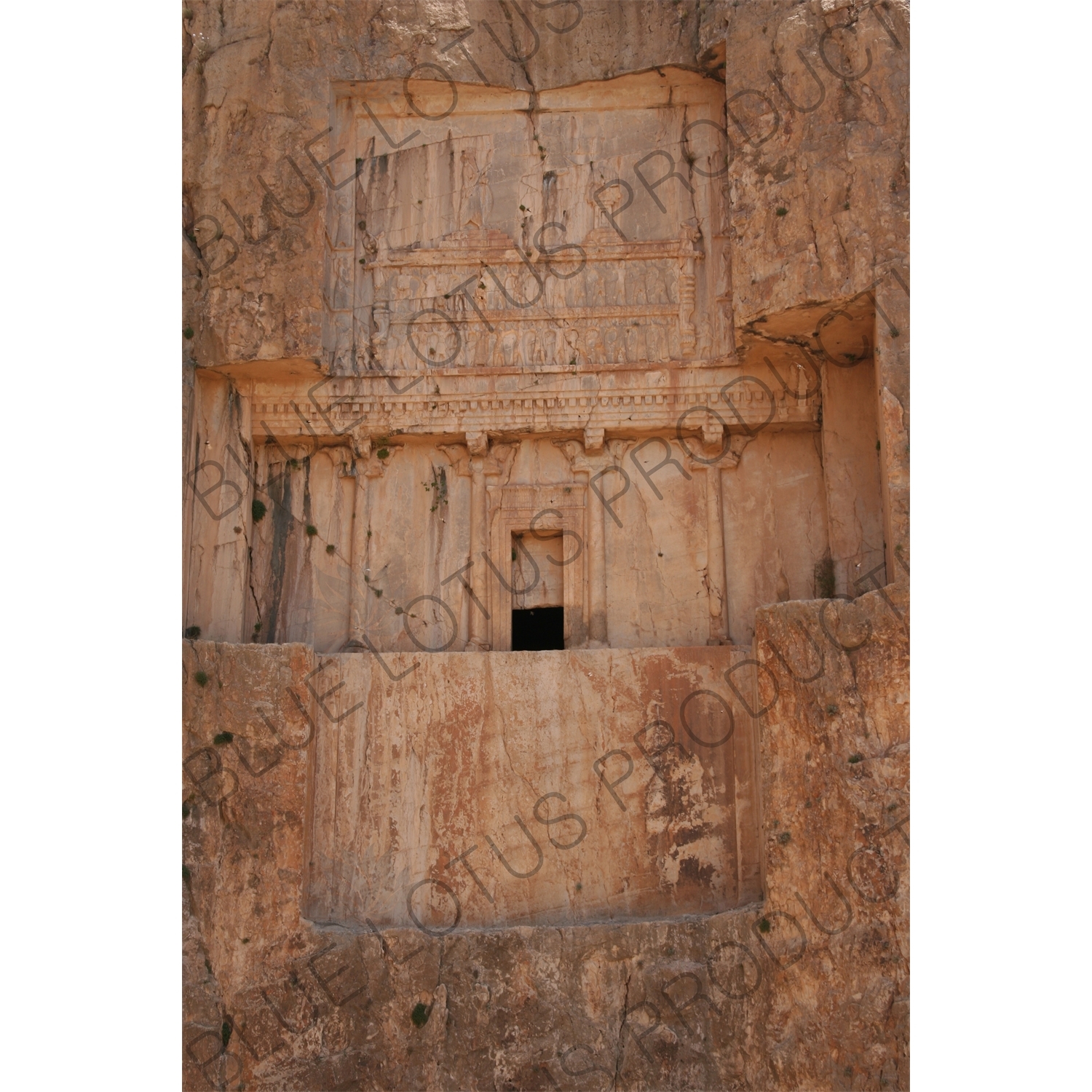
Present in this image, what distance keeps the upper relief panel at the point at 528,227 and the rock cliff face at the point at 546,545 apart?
0.04m

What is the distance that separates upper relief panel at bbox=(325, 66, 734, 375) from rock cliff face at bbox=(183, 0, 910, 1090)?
0.04 m

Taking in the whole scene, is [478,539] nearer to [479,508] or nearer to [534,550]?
[479,508]

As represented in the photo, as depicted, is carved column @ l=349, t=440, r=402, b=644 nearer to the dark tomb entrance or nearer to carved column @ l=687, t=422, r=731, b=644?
the dark tomb entrance

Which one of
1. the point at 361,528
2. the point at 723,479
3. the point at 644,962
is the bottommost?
the point at 644,962

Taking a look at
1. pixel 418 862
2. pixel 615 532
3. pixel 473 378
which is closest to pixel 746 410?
pixel 615 532

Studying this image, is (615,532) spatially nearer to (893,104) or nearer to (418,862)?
(418,862)

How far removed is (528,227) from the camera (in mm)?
13055

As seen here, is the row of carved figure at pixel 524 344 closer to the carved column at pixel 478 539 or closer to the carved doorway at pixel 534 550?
the carved column at pixel 478 539

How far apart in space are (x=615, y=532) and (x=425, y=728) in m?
2.59

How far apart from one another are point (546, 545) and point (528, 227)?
10.3 ft

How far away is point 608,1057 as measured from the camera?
1080 centimetres

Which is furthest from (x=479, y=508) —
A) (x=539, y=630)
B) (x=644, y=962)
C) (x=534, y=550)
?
(x=644, y=962)

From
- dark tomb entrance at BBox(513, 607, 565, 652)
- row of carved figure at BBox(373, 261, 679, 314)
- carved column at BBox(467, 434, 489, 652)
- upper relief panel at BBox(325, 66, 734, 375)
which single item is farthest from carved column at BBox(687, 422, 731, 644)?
carved column at BBox(467, 434, 489, 652)

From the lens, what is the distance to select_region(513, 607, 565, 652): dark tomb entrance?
13.2 m
